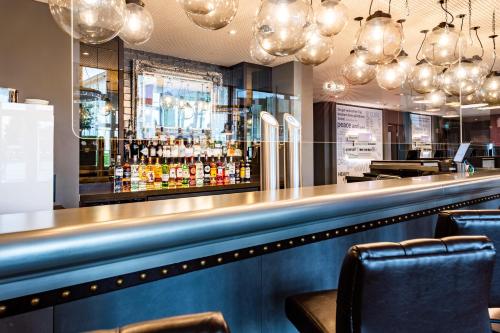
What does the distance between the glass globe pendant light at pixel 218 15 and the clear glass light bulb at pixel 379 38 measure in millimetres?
1050

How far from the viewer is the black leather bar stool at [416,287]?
706 mm

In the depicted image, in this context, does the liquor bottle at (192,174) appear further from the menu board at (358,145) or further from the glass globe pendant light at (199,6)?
the glass globe pendant light at (199,6)

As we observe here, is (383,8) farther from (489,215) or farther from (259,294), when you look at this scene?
(259,294)

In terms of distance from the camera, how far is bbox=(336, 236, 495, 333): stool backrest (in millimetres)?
705

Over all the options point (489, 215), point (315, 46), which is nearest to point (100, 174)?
point (315, 46)

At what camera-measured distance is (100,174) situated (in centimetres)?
359

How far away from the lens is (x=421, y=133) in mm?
4031

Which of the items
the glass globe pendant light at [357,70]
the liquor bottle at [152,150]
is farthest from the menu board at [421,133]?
the liquor bottle at [152,150]

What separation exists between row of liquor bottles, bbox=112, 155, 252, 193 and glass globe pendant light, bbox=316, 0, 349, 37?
1971 millimetres

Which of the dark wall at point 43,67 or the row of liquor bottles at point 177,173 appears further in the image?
the row of liquor bottles at point 177,173

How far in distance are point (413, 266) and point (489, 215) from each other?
Answer: 690 mm

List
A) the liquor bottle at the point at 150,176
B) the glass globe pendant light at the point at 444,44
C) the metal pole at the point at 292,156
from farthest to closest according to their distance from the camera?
the liquor bottle at the point at 150,176, the glass globe pendant light at the point at 444,44, the metal pole at the point at 292,156

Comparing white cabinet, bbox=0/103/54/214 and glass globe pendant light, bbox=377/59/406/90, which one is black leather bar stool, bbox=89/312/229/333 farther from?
glass globe pendant light, bbox=377/59/406/90

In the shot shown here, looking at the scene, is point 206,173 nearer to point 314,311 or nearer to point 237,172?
point 237,172
